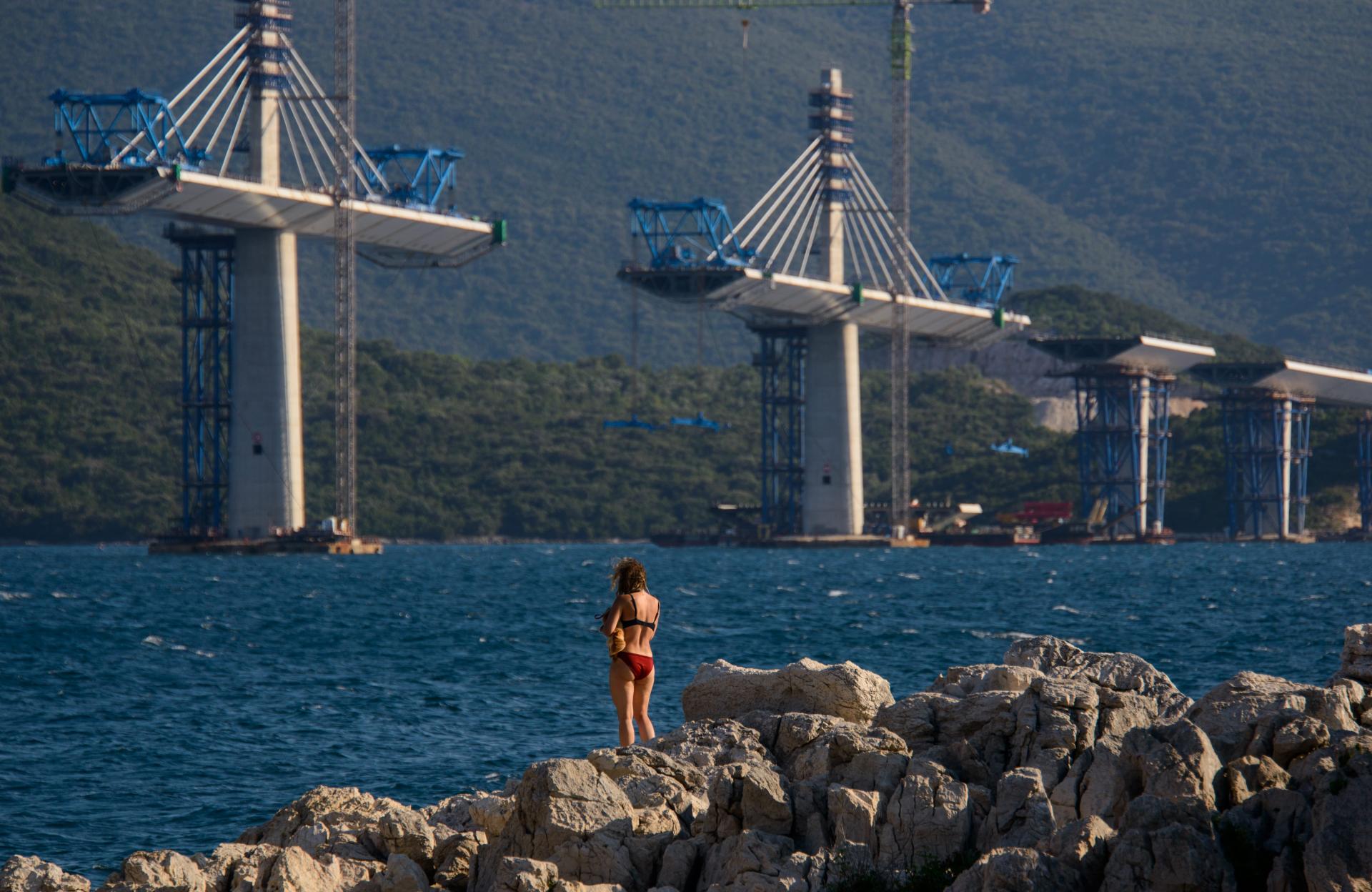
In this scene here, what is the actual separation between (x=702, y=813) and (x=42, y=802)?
11.8 m

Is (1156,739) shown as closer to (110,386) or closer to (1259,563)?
(1259,563)

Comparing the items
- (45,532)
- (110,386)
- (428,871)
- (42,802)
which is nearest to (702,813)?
(428,871)

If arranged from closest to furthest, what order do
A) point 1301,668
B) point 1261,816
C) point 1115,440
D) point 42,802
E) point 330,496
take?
1. point 1261,816
2. point 42,802
3. point 1301,668
4. point 1115,440
5. point 330,496

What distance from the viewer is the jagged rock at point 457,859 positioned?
16359 millimetres

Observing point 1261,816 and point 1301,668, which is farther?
point 1301,668

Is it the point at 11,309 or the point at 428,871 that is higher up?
the point at 11,309

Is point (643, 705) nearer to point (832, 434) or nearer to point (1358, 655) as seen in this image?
point (1358, 655)

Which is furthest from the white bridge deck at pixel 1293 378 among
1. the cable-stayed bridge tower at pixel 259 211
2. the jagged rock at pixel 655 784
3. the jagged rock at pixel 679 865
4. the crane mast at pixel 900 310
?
the jagged rock at pixel 679 865

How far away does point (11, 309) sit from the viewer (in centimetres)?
16700

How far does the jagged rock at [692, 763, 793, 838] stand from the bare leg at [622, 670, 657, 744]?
2810 millimetres

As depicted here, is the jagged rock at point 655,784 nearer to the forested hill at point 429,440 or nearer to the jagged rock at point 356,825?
the jagged rock at point 356,825

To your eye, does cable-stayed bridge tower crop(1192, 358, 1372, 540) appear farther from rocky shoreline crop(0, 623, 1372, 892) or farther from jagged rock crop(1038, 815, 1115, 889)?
jagged rock crop(1038, 815, 1115, 889)

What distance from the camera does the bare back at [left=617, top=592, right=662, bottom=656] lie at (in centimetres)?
1850

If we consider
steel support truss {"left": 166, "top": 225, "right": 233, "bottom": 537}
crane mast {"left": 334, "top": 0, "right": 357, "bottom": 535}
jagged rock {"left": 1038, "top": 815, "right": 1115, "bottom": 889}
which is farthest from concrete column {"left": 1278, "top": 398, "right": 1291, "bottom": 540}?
jagged rock {"left": 1038, "top": 815, "right": 1115, "bottom": 889}
